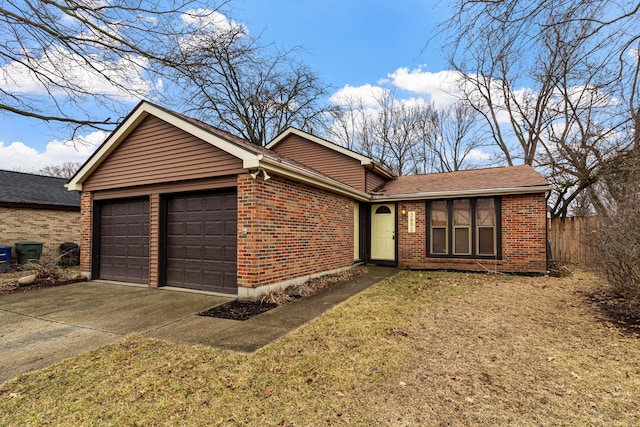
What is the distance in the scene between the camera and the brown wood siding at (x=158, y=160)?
672 cm

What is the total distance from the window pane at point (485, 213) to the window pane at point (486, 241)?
6.3 inches

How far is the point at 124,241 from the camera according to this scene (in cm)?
846

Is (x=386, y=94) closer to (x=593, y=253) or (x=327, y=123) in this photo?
(x=327, y=123)

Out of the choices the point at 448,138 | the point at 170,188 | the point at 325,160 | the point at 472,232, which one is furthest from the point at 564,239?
the point at 448,138

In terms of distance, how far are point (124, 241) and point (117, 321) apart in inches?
166

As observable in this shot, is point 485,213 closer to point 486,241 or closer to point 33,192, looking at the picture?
point 486,241

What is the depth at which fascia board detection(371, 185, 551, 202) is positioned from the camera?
29.3ft

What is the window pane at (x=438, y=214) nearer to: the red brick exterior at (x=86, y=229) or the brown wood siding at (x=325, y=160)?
the brown wood siding at (x=325, y=160)

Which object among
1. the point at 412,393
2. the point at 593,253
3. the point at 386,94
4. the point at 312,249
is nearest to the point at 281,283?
the point at 312,249

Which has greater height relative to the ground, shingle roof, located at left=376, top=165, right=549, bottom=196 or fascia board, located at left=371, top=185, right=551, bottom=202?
shingle roof, located at left=376, top=165, right=549, bottom=196

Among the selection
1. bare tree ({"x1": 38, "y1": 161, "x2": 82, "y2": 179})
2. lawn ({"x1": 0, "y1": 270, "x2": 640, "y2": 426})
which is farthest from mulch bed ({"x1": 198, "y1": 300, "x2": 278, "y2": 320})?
bare tree ({"x1": 38, "y1": 161, "x2": 82, "y2": 179})

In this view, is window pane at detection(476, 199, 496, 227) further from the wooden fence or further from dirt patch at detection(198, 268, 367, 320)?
dirt patch at detection(198, 268, 367, 320)

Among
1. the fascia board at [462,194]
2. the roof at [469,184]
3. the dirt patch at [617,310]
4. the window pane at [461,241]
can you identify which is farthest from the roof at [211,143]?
the dirt patch at [617,310]

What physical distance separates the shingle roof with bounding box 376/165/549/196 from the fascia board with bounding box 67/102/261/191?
6441 mm
